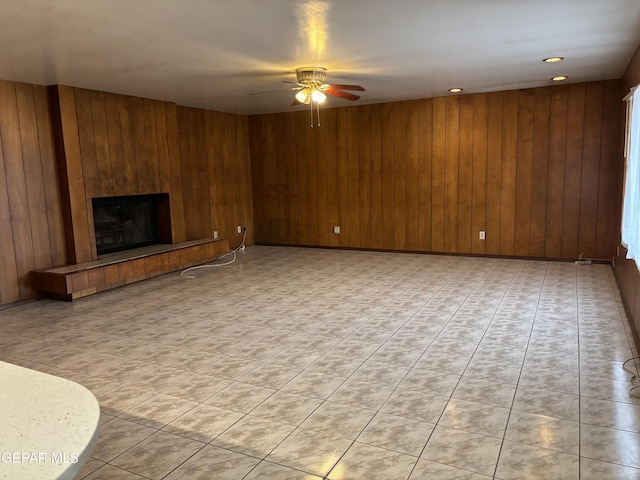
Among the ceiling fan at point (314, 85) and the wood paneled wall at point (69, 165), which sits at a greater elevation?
the ceiling fan at point (314, 85)

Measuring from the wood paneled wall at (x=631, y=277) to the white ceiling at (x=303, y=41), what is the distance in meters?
0.16

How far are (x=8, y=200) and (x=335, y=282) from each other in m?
3.70

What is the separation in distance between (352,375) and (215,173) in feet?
18.0

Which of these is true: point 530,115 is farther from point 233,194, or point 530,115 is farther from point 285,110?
point 233,194

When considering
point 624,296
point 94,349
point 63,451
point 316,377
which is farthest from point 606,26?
point 94,349

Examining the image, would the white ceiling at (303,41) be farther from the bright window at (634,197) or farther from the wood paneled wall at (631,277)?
the bright window at (634,197)

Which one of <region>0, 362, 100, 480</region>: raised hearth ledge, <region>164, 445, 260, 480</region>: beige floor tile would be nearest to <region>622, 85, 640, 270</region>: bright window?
<region>164, 445, 260, 480</region>: beige floor tile

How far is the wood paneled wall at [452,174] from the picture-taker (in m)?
→ 6.00

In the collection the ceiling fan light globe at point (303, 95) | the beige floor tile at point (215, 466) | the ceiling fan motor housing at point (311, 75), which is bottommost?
the beige floor tile at point (215, 466)

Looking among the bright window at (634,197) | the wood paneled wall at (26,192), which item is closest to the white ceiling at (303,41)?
the wood paneled wall at (26,192)

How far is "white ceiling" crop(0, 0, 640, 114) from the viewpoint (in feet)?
9.68

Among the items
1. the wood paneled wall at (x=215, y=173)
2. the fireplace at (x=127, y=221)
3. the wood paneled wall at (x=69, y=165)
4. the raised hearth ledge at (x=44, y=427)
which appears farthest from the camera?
the wood paneled wall at (x=215, y=173)

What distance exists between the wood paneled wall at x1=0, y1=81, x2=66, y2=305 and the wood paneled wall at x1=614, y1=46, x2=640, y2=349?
19.1ft

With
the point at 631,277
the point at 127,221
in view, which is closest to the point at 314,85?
the point at 127,221
